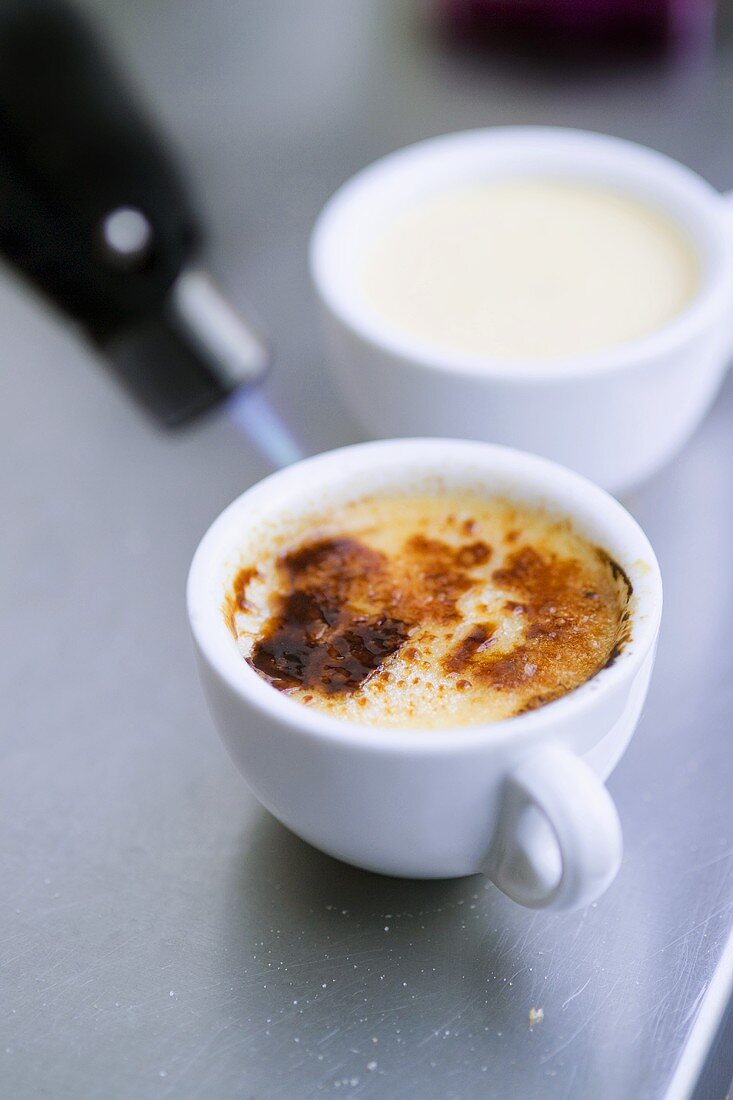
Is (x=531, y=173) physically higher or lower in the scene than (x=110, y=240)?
lower

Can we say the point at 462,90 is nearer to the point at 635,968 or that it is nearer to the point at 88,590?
the point at 88,590

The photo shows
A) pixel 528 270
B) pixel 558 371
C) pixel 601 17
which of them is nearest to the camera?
pixel 558 371

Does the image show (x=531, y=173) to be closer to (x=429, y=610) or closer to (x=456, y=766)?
(x=429, y=610)

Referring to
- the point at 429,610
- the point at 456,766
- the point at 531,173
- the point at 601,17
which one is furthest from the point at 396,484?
the point at 601,17

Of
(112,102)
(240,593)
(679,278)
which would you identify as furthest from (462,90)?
(240,593)

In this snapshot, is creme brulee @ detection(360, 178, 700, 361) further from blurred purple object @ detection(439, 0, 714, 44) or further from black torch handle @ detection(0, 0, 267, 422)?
blurred purple object @ detection(439, 0, 714, 44)

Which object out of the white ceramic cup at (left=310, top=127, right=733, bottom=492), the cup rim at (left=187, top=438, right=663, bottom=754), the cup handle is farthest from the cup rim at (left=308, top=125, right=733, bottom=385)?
the cup handle
